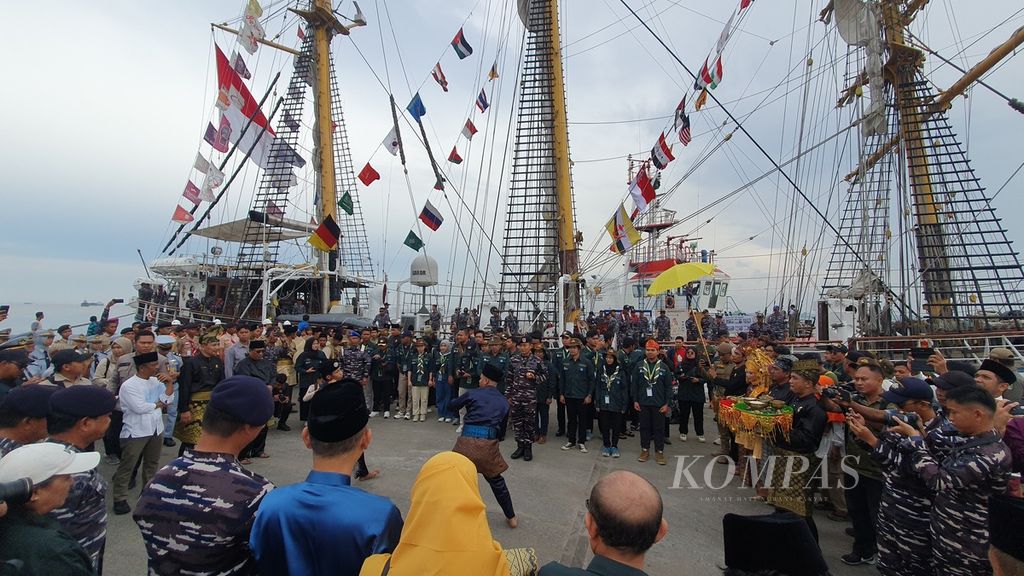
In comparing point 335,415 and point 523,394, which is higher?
point 335,415

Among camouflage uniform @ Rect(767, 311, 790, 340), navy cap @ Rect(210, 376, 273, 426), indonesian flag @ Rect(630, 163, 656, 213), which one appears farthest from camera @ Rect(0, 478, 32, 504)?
camouflage uniform @ Rect(767, 311, 790, 340)

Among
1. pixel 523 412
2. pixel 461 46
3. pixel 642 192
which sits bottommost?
pixel 523 412

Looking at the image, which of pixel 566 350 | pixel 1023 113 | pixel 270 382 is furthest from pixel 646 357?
pixel 1023 113

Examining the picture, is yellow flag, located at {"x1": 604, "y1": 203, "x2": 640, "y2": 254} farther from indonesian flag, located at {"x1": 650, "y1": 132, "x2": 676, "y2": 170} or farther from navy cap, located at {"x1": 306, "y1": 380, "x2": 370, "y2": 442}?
navy cap, located at {"x1": 306, "y1": 380, "x2": 370, "y2": 442}

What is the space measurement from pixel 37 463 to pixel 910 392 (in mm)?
4916

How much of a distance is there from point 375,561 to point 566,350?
281 inches

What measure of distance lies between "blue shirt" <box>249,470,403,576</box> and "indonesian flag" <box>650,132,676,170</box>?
11.8 meters

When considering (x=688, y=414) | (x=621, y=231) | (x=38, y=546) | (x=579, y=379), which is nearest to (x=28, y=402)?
(x=38, y=546)

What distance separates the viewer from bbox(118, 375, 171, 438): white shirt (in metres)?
4.59

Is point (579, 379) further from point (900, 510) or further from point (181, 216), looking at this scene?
point (181, 216)

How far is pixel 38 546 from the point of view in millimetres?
1432

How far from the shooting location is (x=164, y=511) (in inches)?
65.4

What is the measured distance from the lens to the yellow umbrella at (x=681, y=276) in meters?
8.08

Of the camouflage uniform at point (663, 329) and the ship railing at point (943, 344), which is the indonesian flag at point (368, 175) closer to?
the camouflage uniform at point (663, 329)
